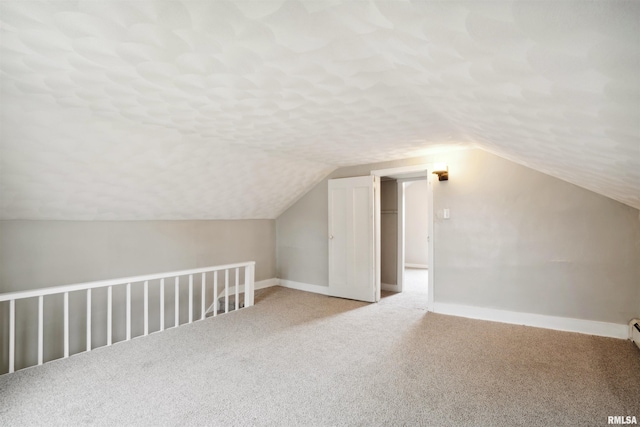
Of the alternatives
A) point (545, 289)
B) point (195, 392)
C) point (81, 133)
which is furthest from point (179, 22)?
point (545, 289)

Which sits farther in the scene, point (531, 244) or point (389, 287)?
point (389, 287)

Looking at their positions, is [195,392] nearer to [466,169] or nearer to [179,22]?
[179,22]

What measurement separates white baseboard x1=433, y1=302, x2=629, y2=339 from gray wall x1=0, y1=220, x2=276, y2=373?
11.4 feet

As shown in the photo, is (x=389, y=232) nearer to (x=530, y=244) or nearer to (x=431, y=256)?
(x=431, y=256)

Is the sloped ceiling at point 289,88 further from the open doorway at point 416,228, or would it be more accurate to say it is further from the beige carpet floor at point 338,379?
the open doorway at point 416,228

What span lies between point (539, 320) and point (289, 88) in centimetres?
359

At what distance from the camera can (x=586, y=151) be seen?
2.07 meters

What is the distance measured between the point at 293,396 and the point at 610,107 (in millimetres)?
2362

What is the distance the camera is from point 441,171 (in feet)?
13.2

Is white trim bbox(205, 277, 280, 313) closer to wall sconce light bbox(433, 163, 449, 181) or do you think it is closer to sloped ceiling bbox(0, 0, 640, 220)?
sloped ceiling bbox(0, 0, 640, 220)

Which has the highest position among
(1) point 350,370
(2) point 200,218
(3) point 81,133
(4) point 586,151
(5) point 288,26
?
(5) point 288,26

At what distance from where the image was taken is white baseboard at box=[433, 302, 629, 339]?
10.5ft

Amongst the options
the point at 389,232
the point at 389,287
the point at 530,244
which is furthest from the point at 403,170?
the point at 389,287

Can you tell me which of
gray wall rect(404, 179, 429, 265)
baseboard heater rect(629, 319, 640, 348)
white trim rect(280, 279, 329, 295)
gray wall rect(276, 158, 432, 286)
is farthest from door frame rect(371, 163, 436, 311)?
gray wall rect(404, 179, 429, 265)
